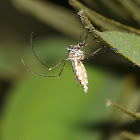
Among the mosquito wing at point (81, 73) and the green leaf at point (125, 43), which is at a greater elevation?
the mosquito wing at point (81, 73)

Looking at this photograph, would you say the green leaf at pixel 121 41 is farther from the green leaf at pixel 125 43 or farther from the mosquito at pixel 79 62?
the mosquito at pixel 79 62

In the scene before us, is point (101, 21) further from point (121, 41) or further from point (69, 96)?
point (69, 96)

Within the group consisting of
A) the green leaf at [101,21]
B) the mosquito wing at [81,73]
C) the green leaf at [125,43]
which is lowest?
the green leaf at [125,43]

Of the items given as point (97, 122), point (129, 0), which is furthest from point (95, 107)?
point (129, 0)

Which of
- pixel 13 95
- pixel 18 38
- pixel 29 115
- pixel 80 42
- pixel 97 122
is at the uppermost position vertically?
pixel 18 38

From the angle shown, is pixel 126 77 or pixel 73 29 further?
pixel 73 29

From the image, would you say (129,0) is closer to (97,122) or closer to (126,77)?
(126,77)

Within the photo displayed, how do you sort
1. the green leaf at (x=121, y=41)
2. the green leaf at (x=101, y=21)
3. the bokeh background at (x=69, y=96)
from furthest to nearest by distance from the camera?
the bokeh background at (x=69, y=96) → the green leaf at (x=101, y=21) → the green leaf at (x=121, y=41)

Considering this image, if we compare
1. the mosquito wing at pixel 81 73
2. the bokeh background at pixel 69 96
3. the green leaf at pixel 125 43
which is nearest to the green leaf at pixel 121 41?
the green leaf at pixel 125 43

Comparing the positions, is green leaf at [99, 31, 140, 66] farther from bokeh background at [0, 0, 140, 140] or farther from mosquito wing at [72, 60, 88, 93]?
mosquito wing at [72, 60, 88, 93]

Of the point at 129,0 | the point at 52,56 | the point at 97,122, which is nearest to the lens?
the point at 129,0

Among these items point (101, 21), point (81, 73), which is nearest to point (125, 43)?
point (101, 21)
